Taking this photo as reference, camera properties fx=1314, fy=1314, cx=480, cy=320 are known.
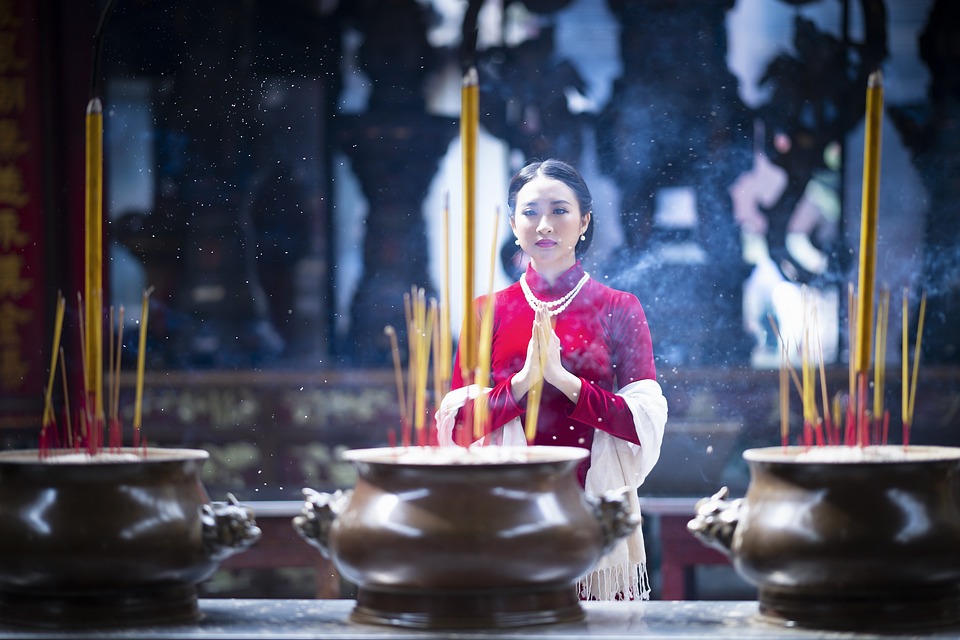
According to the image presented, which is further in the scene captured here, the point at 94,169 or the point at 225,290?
the point at 225,290

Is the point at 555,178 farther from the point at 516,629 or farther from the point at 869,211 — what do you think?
the point at 516,629

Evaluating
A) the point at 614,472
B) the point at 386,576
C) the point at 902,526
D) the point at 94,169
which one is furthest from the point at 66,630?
the point at 614,472

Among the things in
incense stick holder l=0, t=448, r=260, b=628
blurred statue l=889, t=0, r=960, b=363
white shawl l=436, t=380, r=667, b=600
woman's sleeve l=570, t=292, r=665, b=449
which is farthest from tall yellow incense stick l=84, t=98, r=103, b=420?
blurred statue l=889, t=0, r=960, b=363

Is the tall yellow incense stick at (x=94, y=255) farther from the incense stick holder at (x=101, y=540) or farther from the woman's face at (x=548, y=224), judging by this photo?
the woman's face at (x=548, y=224)

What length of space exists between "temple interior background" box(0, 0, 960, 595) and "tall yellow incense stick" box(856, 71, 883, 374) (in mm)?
1731

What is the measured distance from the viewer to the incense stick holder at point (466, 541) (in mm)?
1271

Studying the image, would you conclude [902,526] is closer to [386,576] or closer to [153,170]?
[386,576]

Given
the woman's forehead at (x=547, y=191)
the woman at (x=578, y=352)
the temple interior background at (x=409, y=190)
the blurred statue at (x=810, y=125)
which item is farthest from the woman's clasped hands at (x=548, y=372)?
the blurred statue at (x=810, y=125)

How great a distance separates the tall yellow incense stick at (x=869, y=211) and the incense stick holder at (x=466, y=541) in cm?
32

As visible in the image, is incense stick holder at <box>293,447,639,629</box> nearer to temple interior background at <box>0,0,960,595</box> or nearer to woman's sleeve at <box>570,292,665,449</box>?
woman's sleeve at <box>570,292,665,449</box>

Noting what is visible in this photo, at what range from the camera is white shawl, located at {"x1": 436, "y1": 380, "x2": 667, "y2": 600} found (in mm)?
2027

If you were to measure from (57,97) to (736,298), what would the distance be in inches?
76.7

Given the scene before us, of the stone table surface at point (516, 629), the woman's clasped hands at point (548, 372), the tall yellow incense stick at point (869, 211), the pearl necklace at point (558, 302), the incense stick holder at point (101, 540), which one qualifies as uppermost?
the tall yellow incense stick at point (869, 211)

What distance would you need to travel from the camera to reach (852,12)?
343 cm
